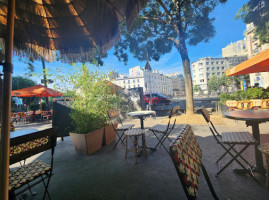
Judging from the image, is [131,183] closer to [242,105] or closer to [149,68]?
[242,105]

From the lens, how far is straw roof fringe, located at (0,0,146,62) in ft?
6.17

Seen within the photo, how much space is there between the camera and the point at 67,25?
231 cm

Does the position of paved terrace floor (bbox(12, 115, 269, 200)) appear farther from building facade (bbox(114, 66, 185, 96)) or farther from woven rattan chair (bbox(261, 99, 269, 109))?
building facade (bbox(114, 66, 185, 96))

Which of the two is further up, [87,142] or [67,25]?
[67,25]

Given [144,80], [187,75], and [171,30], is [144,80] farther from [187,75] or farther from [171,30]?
[187,75]

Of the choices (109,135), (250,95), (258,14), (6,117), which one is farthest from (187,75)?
(258,14)

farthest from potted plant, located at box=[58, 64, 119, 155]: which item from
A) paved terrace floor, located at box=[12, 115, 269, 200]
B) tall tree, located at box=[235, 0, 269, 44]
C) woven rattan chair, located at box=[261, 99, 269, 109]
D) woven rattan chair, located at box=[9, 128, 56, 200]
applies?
tall tree, located at box=[235, 0, 269, 44]

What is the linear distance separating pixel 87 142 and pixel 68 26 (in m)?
2.53

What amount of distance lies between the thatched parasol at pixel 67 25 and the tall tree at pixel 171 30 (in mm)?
5641

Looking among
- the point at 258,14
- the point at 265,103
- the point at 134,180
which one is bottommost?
the point at 134,180

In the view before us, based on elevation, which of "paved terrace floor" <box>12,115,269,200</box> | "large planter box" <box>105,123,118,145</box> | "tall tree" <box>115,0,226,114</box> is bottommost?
"paved terrace floor" <box>12,115,269,200</box>

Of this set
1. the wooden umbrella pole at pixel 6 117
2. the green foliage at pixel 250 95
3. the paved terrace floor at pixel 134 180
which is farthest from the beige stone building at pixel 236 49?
the wooden umbrella pole at pixel 6 117

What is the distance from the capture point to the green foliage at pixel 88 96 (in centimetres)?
358

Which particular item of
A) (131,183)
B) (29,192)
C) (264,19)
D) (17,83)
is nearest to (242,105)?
(131,183)
